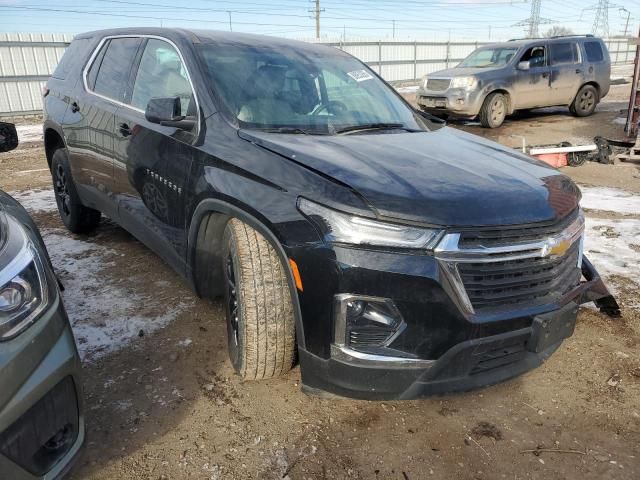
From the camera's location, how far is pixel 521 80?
11.4 meters

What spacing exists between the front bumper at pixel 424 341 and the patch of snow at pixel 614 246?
216 cm

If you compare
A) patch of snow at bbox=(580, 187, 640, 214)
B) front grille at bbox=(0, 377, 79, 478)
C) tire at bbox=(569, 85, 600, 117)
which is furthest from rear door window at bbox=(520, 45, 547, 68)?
front grille at bbox=(0, 377, 79, 478)

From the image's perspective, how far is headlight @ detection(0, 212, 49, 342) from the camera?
1.41 metres

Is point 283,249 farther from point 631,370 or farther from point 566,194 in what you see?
point 631,370

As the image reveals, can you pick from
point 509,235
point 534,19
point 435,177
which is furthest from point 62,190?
point 534,19

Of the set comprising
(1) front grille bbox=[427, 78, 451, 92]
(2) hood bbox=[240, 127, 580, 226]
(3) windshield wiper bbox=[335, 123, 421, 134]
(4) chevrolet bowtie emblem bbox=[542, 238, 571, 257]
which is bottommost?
(1) front grille bbox=[427, 78, 451, 92]

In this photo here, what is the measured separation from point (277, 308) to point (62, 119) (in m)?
3.07

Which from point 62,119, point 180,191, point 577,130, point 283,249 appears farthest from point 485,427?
point 577,130

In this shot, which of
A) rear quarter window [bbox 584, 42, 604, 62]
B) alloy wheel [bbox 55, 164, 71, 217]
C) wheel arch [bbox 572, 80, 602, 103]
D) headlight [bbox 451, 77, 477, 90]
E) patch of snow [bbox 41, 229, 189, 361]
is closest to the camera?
patch of snow [bbox 41, 229, 189, 361]

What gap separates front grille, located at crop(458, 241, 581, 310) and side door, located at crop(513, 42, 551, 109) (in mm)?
10320

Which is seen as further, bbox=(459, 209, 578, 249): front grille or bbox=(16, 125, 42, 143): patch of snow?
bbox=(16, 125, 42, 143): patch of snow

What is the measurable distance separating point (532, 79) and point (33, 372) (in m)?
A: 12.2

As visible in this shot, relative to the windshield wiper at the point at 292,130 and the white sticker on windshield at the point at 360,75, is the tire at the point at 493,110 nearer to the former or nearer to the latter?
the white sticker on windshield at the point at 360,75

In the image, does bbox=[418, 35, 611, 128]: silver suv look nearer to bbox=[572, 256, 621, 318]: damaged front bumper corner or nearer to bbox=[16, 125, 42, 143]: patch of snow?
bbox=[572, 256, 621, 318]: damaged front bumper corner
